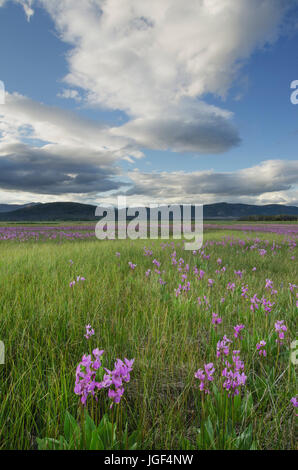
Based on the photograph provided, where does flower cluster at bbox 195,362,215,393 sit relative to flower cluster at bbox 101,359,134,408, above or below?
below

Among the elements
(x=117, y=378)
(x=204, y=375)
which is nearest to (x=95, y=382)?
(x=117, y=378)

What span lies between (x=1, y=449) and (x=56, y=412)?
1.04 ft

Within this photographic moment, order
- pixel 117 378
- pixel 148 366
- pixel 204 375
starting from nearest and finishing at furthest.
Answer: pixel 117 378 → pixel 204 375 → pixel 148 366

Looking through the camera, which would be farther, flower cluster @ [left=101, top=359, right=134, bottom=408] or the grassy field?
the grassy field

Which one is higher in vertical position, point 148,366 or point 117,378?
point 117,378

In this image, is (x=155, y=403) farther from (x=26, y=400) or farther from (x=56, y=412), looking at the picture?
(x=26, y=400)

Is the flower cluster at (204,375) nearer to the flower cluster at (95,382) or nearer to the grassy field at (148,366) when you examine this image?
the grassy field at (148,366)

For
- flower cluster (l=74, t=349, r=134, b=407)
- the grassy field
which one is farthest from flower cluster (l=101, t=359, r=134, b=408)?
the grassy field

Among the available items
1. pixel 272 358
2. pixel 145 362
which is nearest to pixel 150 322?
pixel 145 362

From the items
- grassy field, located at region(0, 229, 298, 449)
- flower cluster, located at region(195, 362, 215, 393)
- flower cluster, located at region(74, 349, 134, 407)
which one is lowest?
grassy field, located at region(0, 229, 298, 449)

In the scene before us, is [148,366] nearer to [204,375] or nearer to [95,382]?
[204,375]

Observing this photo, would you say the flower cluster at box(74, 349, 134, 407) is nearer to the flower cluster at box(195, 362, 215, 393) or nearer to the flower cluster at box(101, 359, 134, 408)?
the flower cluster at box(101, 359, 134, 408)

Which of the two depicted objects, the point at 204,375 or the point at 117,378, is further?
the point at 204,375

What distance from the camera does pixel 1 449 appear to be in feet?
4.18
